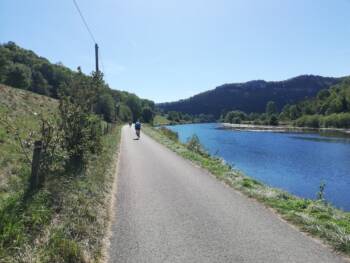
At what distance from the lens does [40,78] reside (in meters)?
110

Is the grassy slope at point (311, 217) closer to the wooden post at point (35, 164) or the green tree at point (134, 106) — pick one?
the wooden post at point (35, 164)

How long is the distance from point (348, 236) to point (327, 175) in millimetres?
21956

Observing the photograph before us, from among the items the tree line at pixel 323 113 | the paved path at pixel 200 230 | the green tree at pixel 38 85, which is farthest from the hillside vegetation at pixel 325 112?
the paved path at pixel 200 230

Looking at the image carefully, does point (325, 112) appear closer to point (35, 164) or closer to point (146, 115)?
point (146, 115)

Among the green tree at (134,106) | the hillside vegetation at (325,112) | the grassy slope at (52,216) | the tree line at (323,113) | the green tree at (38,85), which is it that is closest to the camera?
the grassy slope at (52,216)

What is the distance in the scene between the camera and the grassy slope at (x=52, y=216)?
5.57m

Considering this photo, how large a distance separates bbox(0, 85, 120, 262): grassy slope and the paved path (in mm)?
455

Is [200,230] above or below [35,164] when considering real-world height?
below

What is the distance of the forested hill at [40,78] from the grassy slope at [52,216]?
5286 centimetres

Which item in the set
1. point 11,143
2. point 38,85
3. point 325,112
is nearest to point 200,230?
point 11,143

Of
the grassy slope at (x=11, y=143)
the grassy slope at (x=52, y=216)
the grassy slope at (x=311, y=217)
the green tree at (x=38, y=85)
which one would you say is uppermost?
the green tree at (x=38, y=85)

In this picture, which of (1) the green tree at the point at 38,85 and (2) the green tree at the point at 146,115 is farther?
(2) the green tree at the point at 146,115

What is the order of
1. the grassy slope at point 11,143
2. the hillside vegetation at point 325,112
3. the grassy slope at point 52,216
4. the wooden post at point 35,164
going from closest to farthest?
the grassy slope at point 52,216, the wooden post at point 35,164, the grassy slope at point 11,143, the hillside vegetation at point 325,112

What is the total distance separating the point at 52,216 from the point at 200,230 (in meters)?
2.81
